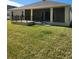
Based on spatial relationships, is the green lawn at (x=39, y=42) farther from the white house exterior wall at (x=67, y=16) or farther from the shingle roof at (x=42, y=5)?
the shingle roof at (x=42, y=5)

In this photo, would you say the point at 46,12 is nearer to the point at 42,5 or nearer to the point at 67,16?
the point at 42,5

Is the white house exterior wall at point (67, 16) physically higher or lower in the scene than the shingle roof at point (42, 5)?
lower

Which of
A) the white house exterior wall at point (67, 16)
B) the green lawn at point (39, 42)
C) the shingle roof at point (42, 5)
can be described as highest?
the shingle roof at point (42, 5)

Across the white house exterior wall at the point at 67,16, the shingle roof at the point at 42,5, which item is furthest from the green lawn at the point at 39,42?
the shingle roof at the point at 42,5

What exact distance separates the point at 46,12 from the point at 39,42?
307 mm

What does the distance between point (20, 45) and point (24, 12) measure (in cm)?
34

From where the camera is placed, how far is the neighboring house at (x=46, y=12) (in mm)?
1454

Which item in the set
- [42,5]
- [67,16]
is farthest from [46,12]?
[67,16]

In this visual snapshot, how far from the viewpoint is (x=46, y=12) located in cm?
154

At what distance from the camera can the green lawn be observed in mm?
1400

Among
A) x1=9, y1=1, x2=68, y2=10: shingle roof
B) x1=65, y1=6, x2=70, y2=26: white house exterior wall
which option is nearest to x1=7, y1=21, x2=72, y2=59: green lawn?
x1=65, y1=6, x2=70, y2=26: white house exterior wall

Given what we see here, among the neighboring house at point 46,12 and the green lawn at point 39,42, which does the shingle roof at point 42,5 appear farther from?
the green lawn at point 39,42

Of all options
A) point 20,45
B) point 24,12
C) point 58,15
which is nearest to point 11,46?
point 20,45
